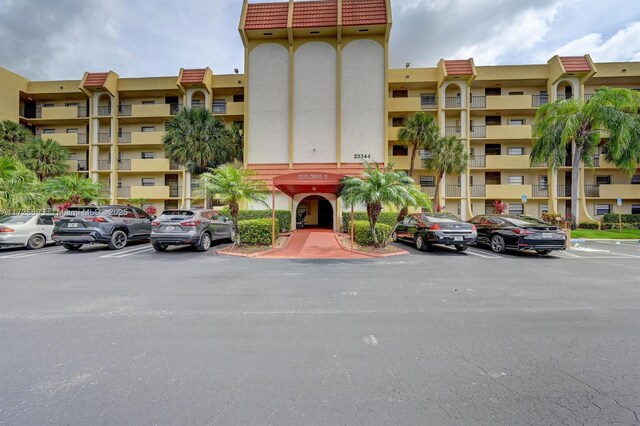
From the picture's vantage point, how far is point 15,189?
1402cm

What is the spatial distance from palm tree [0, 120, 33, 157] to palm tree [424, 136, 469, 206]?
3204 centimetres

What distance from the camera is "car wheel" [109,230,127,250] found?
11.1 m

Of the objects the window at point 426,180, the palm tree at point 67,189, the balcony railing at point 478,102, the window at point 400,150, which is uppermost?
the balcony railing at point 478,102

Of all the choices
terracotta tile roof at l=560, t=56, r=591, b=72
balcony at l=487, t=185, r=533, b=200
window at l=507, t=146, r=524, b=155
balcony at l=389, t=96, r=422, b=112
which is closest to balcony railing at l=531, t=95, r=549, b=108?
terracotta tile roof at l=560, t=56, r=591, b=72

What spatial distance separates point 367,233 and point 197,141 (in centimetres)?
1483

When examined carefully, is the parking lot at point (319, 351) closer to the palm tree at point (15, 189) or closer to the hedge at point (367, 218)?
the hedge at point (367, 218)

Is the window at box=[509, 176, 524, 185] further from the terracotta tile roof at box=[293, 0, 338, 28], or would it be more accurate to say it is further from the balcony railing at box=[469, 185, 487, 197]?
the terracotta tile roof at box=[293, 0, 338, 28]

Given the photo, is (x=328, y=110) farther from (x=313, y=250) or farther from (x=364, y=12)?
(x=313, y=250)

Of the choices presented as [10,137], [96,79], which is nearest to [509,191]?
[96,79]

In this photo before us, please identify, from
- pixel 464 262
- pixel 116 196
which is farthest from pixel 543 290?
pixel 116 196

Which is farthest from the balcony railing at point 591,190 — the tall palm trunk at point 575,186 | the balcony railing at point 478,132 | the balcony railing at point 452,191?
the balcony railing at point 452,191

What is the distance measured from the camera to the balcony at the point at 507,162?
22.9 meters

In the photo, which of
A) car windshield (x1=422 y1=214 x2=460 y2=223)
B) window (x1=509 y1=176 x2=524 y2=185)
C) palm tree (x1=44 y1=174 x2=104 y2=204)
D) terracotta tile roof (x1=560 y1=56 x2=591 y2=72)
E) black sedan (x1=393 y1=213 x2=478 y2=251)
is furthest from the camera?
window (x1=509 y1=176 x2=524 y2=185)

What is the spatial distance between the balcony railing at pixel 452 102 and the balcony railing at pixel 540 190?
9.30m
